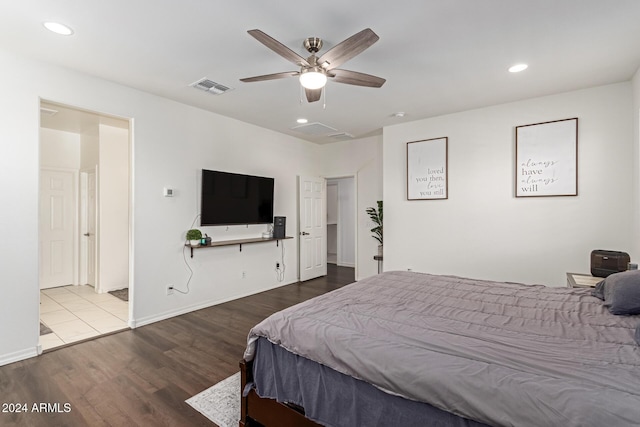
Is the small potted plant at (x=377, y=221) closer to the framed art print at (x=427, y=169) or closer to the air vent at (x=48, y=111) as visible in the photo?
the framed art print at (x=427, y=169)

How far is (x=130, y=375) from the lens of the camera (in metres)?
2.58

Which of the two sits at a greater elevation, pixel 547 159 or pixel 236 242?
pixel 547 159

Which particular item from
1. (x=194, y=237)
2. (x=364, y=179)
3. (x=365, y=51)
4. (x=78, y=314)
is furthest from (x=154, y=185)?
(x=364, y=179)

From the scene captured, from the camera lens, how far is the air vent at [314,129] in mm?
5014

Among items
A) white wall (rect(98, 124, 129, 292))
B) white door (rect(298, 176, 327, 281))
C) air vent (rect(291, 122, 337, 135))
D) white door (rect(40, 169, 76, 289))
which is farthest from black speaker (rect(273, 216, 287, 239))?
white door (rect(40, 169, 76, 289))

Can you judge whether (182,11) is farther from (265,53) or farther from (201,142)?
(201,142)

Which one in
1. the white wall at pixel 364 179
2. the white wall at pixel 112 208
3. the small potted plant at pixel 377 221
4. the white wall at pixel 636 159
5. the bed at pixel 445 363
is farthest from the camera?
the white wall at pixel 364 179

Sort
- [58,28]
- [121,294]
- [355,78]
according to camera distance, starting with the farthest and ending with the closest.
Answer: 1. [121,294]
2. [355,78]
3. [58,28]

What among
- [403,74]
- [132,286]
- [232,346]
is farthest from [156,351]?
[403,74]

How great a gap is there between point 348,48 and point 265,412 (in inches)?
92.9

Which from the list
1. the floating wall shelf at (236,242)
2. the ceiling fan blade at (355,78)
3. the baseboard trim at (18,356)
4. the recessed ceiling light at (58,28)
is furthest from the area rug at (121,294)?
Answer: the ceiling fan blade at (355,78)

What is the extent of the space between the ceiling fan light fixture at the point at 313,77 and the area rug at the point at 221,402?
240 cm

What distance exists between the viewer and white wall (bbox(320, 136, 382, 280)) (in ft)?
19.5

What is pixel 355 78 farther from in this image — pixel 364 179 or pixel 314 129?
pixel 364 179
